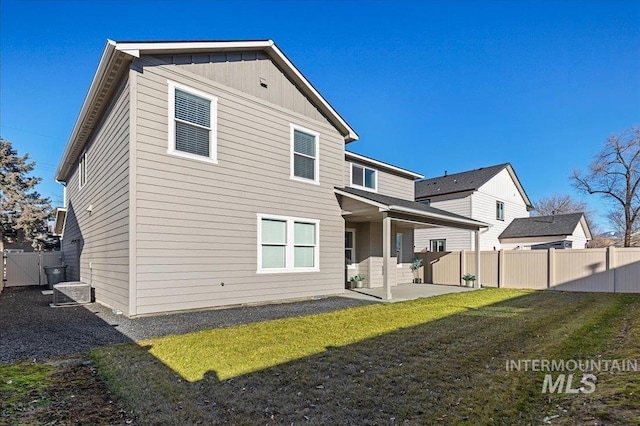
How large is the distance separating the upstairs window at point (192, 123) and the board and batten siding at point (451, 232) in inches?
677

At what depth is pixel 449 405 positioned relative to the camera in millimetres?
3254

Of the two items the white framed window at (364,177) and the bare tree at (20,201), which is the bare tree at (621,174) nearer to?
the white framed window at (364,177)

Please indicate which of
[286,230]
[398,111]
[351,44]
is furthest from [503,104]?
[286,230]

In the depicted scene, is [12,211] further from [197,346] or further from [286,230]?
[197,346]

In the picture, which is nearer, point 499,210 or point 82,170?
point 82,170

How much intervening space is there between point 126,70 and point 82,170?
7.05m

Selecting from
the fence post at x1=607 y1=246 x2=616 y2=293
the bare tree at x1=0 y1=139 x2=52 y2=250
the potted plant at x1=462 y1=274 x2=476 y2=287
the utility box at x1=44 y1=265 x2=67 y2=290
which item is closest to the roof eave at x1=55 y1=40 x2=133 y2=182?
the utility box at x1=44 y1=265 x2=67 y2=290

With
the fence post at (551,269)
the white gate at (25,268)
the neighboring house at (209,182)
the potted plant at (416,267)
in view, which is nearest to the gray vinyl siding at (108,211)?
the neighboring house at (209,182)

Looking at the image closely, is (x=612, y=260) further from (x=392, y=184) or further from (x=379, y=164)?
(x=379, y=164)

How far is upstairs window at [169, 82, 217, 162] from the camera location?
26.0ft

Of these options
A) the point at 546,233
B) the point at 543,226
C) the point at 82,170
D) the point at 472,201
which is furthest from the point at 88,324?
the point at 543,226

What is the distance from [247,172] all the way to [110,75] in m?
3.80

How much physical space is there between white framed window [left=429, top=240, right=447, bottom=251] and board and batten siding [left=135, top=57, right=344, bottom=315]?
1371 cm

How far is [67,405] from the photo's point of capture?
3221mm
